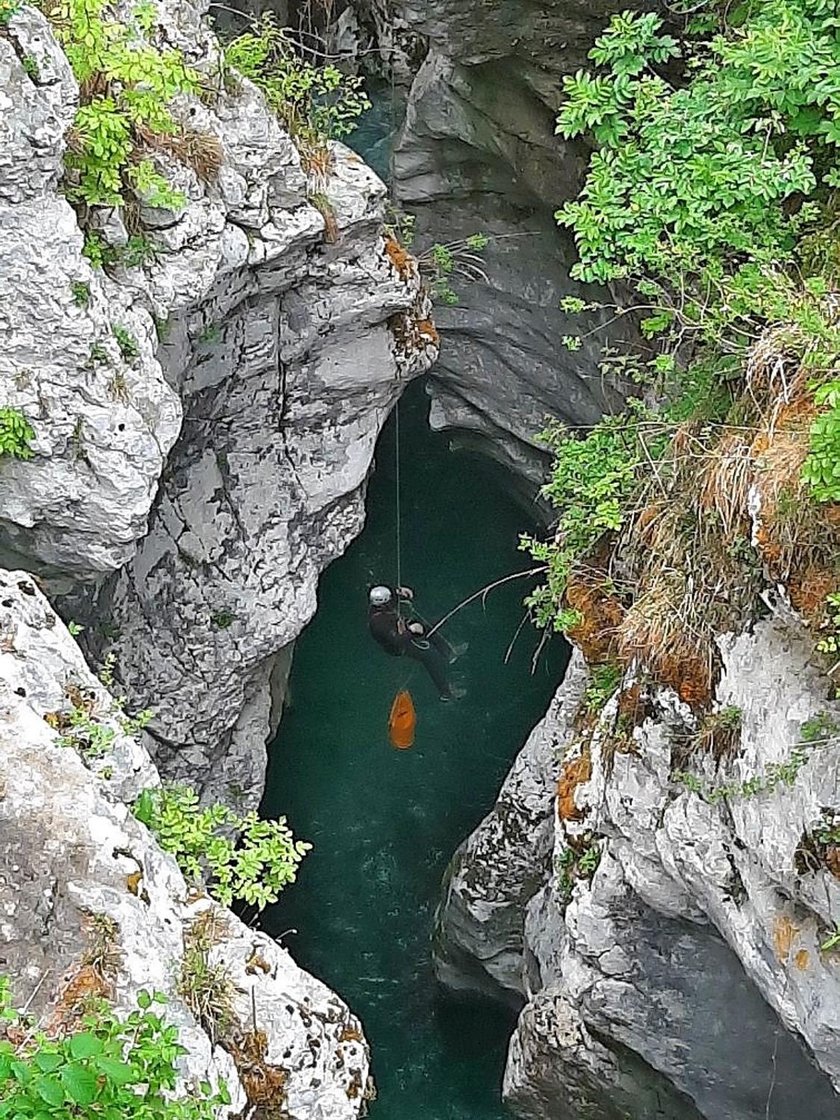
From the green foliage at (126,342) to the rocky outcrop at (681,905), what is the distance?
284cm

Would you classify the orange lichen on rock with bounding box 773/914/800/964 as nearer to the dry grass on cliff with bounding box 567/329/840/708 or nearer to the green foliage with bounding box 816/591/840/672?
the dry grass on cliff with bounding box 567/329/840/708

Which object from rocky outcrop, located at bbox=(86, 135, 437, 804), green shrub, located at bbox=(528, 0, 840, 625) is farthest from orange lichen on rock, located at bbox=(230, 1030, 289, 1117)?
rocky outcrop, located at bbox=(86, 135, 437, 804)

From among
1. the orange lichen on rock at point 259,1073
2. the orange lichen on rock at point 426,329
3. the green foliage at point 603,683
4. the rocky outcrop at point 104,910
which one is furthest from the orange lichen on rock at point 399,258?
the orange lichen on rock at point 259,1073

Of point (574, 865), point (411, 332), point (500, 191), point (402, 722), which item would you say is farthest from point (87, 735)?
point (500, 191)

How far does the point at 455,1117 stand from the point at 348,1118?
4746mm

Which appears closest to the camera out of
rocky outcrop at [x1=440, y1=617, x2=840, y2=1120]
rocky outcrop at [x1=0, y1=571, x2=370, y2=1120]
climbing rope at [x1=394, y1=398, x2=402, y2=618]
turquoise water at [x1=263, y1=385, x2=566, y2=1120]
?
rocky outcrop at [x1=0, y1=571, x2=370, y2=1120]

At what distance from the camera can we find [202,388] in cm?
692

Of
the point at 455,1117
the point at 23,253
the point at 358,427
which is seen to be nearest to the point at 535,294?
the point at 358,427

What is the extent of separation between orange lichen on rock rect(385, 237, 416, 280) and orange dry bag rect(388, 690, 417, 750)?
12.7ft

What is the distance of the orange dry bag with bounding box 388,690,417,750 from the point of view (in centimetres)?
977

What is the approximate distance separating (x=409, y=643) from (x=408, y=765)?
1.36m

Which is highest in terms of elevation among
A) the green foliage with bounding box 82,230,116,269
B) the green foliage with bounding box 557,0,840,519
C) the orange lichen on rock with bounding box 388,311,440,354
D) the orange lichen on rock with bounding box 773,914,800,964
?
the green foliage with bounding box 557,0,840,519

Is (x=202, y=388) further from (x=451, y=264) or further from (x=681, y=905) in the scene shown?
(x=681, y=905)

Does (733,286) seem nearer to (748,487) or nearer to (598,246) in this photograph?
(598,246)
